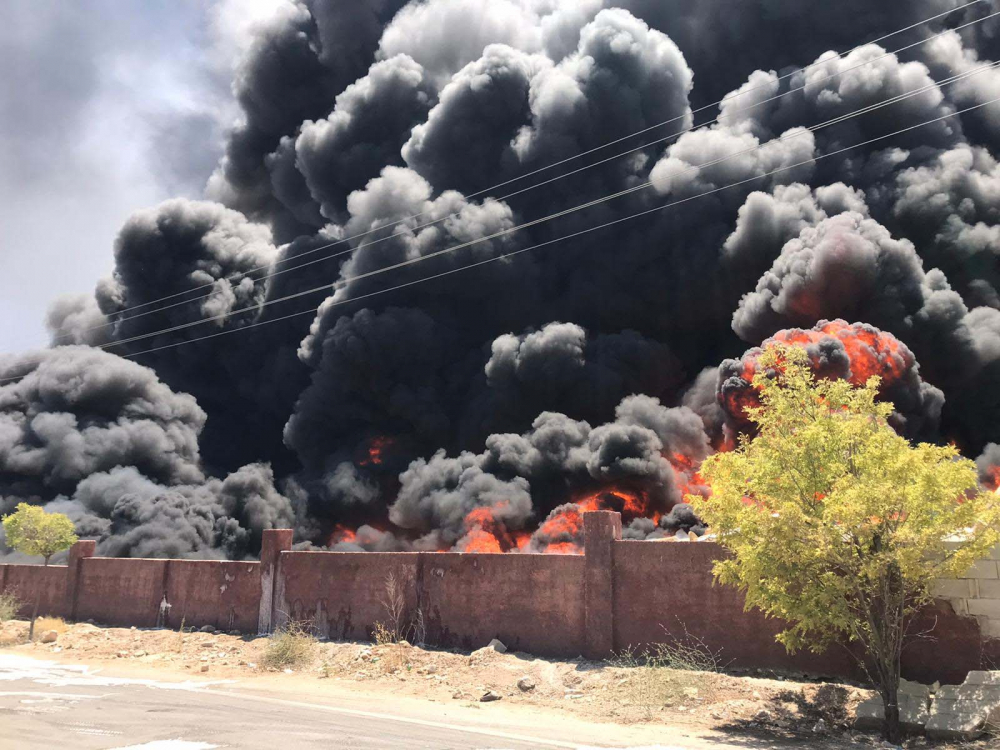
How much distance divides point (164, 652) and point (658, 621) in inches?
517

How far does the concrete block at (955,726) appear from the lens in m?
10.7

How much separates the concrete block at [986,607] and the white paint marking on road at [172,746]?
11195mm

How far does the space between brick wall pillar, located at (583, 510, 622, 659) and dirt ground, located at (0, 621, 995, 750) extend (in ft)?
1.35

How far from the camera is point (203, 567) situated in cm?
2273

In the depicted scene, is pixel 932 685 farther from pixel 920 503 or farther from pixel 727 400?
pixel 727 400

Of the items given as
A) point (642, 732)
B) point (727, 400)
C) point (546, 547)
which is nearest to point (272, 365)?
point (546, 547)

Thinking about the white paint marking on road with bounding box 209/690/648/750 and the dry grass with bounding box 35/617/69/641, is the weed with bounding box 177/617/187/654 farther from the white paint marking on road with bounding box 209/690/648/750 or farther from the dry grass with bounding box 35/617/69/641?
the white paint marking on road with bounding box 209/690/648/750

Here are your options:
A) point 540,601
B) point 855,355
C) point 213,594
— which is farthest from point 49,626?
point 855,355

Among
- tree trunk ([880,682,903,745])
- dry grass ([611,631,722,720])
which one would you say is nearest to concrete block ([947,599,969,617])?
tree trunk ([880,682,903,745])

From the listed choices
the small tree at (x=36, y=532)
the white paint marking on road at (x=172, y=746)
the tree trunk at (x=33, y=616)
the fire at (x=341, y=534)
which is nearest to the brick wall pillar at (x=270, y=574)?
the tree trunk at (x=33, y=616)

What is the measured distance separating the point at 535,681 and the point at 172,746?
771 cm

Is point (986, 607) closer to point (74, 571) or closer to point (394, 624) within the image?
point (394, 624)

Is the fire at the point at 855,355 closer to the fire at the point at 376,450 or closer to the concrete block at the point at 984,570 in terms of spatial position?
the concrete block at the point at 984,570

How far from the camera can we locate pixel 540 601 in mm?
16781
